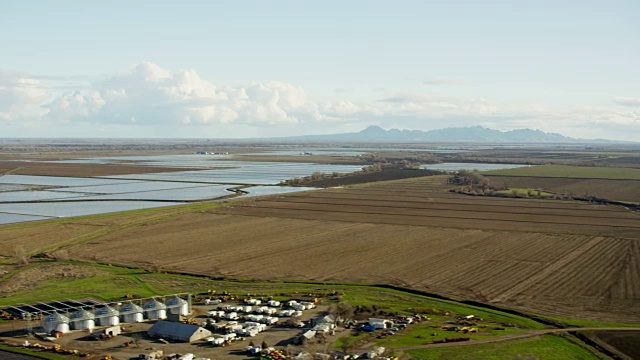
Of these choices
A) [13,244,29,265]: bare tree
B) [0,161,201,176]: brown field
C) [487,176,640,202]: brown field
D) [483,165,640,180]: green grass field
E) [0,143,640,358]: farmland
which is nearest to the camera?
[0,143,640,358]: farmland

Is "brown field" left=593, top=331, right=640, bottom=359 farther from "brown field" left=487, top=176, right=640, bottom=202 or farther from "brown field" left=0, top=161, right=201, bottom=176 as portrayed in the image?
"brown field" left=0, top=161, right=201, bottom=176

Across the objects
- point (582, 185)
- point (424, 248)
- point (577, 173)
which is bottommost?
point (424, 248)

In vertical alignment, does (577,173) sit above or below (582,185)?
above

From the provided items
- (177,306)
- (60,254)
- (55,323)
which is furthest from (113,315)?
(60,254)

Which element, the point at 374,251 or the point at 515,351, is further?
the point at 374,251

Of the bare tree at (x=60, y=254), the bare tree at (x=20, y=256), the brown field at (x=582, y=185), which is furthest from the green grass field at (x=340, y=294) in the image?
the brown field at (x=582, y=185)

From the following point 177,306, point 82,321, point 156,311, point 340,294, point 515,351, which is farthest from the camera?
point 340,294

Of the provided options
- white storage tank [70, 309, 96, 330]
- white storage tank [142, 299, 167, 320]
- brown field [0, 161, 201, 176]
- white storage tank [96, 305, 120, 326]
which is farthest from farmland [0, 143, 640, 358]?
brown field [0, 161, 201, 176]

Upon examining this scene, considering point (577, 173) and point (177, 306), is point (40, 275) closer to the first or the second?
point (177, 306)
